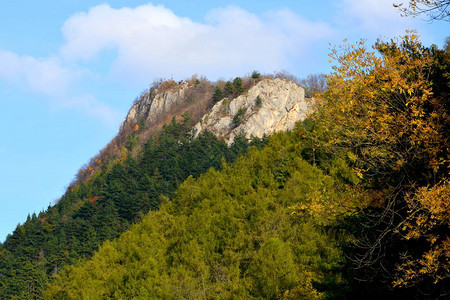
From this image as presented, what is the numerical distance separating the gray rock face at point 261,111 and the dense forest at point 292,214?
11.1 meters

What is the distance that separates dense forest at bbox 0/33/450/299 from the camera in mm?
13805

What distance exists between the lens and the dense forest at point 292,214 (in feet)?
45.3

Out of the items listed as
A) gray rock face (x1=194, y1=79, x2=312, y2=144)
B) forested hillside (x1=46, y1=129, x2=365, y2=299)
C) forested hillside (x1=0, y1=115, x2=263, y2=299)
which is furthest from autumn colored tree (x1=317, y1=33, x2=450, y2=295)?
gray rock face (x1=194, y1=79, x2=312, y2=144)

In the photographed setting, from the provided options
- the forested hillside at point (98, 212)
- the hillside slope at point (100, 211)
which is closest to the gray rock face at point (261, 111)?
the hillside slope at point (100, 211)

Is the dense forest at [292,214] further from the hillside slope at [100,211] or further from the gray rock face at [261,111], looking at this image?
the gray rock face at [261,111]

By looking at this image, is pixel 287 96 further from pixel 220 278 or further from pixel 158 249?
pixel 220 278

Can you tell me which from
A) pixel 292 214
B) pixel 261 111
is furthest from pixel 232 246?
pixel 261 111

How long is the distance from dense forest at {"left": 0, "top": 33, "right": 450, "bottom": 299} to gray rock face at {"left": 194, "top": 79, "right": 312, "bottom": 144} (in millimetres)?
11105

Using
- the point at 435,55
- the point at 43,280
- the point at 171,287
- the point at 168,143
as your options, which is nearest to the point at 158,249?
the point at 171,287

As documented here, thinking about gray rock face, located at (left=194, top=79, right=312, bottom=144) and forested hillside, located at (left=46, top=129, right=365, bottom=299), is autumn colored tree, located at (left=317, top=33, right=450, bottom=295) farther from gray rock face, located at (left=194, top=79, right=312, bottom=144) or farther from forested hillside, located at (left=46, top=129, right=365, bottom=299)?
gray rock face, located at (left=194, top=79, right=312, bottom=144)

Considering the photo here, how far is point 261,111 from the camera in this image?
150000mm

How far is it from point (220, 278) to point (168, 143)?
95.5 m

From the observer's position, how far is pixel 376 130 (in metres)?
14.4

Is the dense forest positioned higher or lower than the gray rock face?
lower
